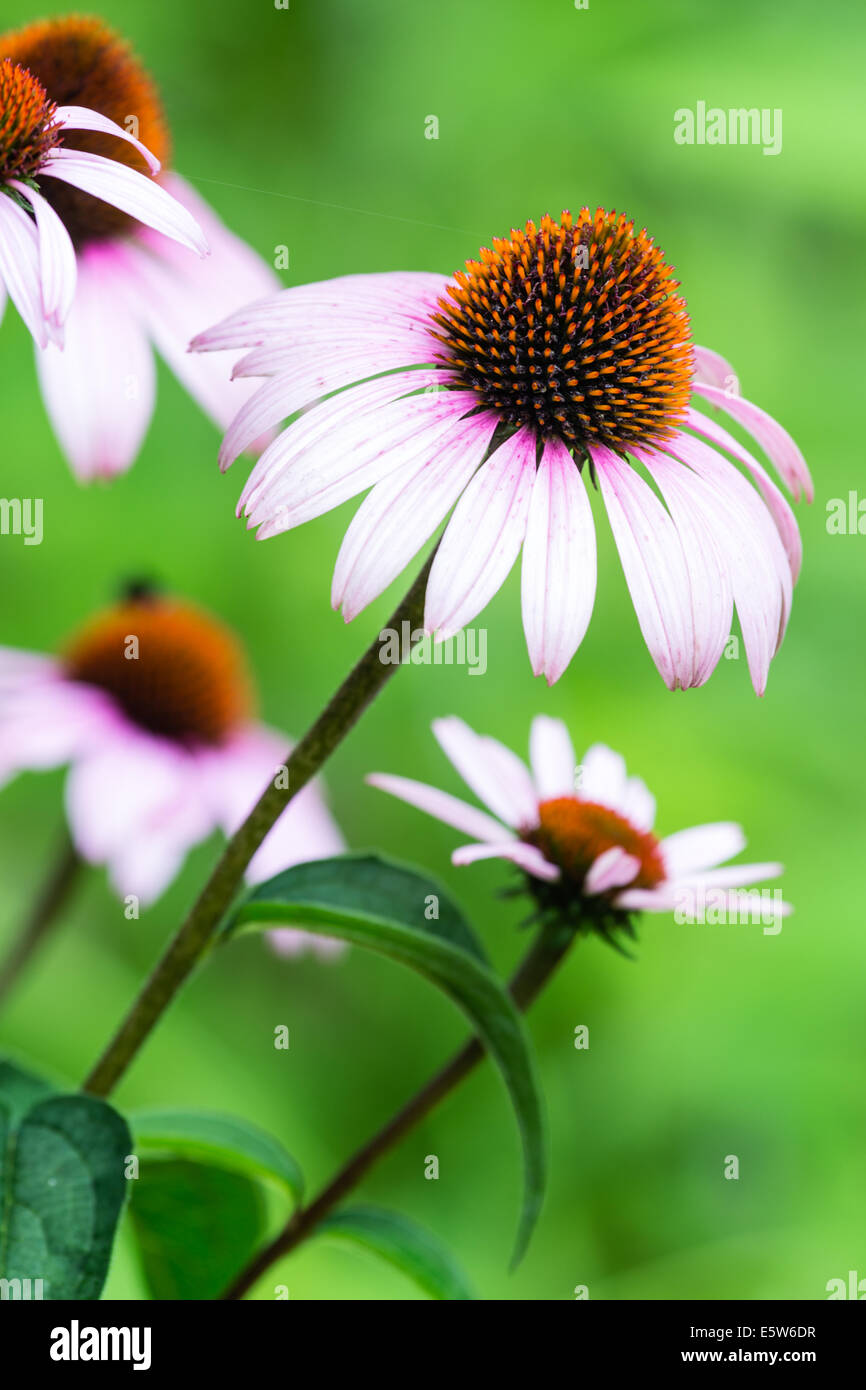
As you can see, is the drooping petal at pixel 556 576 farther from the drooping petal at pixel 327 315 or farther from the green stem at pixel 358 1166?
the green stem at pixel 358 1166

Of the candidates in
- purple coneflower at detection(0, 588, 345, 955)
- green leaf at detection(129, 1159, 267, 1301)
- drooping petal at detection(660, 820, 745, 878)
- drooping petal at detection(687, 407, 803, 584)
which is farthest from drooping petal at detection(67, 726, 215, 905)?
drooping petal at detection(687, 407, 803, 584)

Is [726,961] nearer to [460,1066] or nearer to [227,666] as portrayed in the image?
[227,666]

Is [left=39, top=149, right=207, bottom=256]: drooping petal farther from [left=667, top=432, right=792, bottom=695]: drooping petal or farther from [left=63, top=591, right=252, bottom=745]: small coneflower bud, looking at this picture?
[left=63, top=591, right=252, bottom=745]: small coneflower bud

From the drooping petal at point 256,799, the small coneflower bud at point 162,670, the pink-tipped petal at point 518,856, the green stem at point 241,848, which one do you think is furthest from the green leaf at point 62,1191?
the small coneflower bud at point 162,670

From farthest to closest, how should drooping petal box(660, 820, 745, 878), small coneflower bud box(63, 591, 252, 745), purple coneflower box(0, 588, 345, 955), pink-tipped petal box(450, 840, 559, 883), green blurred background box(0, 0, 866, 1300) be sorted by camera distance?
1. green blurred background box(0, 0, 866, 1300)
2. small coneflower bud box(63, 591, 252, 745)
3. purple coneflower box(0, 588, 345, 955)
4. drooping petal box(660, 820, 745, 878)
5. pink-tipped petal box(450, 840, 559, 883)

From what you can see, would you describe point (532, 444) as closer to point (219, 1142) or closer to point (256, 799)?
point (219, 1142)

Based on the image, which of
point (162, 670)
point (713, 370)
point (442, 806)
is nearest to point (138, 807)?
point (162, 670)

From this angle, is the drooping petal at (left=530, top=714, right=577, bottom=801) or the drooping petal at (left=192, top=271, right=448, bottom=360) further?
the drooping petal at (left=530, top=714, right=577, bottom=801)
